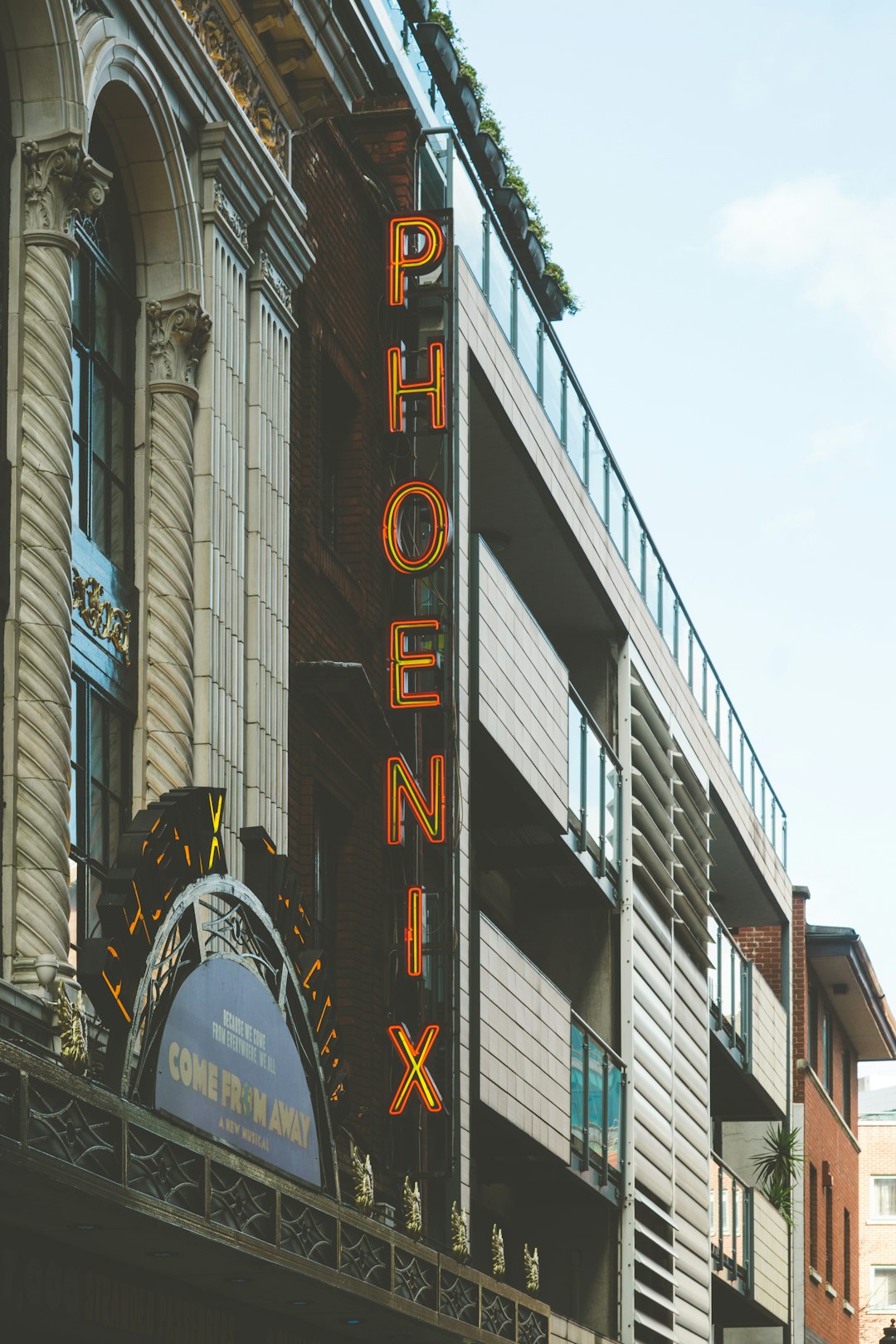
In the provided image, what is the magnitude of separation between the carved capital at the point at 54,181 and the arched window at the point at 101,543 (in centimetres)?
120

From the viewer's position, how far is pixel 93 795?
15938 mm

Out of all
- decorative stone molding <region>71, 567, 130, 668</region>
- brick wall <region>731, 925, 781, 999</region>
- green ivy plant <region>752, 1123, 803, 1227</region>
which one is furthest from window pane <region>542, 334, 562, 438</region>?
brick wall <region>731, 925, 781, 999</region>

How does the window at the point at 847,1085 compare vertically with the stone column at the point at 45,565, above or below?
above

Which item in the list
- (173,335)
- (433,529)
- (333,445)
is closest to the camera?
(173,335)

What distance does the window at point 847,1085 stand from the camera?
55.4m

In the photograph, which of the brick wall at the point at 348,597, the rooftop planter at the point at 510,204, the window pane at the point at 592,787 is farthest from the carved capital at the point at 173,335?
the rooftop planter at the point at 510,204

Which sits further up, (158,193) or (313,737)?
(158,193)

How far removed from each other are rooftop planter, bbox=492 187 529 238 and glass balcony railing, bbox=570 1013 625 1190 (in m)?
12.6

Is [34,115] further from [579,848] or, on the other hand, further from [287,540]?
[579,848]

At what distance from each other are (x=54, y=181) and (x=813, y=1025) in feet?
126

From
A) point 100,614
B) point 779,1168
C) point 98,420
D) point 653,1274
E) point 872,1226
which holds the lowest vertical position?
point 653,1274

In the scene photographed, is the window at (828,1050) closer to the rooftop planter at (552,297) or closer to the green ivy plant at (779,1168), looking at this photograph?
the green ivy plant at (779,1168)

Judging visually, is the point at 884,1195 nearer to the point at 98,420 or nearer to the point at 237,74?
the point at 237,74

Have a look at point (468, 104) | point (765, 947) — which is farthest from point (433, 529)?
point (765, 947)
